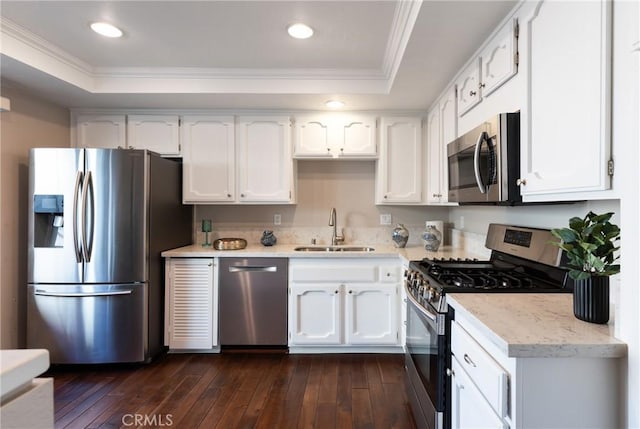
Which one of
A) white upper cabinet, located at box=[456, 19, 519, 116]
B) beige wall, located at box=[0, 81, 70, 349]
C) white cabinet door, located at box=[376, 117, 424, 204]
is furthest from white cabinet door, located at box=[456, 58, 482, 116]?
beige wall, located at box=[0, 81, 70, 349]

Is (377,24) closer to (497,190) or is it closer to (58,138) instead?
(497,190)

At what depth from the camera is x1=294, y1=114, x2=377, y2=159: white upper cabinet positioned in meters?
3.15

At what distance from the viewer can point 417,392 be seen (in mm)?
1846

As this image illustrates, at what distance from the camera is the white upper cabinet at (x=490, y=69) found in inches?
58.8

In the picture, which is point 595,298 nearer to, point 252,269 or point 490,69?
point 490,69

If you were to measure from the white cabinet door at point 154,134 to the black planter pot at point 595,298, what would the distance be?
308cm

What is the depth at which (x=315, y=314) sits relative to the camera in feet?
9.26

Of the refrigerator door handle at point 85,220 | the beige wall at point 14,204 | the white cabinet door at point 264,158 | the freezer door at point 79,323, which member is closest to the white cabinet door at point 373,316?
the white cabinet door at point 264,158

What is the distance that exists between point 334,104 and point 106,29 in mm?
1689

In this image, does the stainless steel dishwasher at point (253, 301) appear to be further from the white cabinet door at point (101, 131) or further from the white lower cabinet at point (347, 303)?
the white cabinet door at point (101, 131)

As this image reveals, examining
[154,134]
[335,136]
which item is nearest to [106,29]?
[154,134]

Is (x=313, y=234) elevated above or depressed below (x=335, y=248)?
above

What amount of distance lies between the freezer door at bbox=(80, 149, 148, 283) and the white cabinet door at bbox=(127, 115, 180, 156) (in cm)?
53

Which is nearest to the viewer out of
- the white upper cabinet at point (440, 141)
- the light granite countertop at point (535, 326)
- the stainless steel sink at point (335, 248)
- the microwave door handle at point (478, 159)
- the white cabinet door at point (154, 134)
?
the light granite countertop at point (535, 326)
